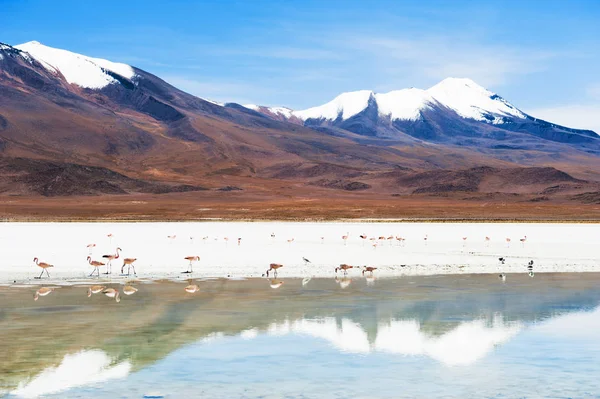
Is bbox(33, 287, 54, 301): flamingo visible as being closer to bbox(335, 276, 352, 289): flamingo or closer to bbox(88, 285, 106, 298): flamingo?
bbox(88, 285, 106, 298): flamingo

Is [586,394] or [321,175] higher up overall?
[321,175]

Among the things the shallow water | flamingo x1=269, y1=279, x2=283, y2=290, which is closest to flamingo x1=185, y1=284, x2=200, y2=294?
the shallow water

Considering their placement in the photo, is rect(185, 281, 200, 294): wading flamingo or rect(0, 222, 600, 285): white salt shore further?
rect(0, 222, 600, 285): white salt shore

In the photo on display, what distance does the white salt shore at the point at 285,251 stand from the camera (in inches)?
1190

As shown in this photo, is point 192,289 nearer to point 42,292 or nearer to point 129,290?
point 129,290

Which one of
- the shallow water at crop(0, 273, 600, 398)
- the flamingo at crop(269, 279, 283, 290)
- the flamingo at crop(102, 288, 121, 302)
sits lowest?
the shallow water at crop(0, 273, 600, 398)

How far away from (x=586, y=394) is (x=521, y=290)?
43.4 ft

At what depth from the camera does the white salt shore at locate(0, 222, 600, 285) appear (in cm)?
3022

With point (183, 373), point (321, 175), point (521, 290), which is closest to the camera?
point (183, 373)

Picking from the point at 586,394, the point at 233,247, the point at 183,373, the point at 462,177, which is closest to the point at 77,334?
the point at 183,373

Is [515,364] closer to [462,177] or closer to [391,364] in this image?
[391,364]

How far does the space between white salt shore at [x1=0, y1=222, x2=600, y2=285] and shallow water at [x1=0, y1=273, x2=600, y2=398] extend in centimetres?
488

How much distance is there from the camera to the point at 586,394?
1248 cm

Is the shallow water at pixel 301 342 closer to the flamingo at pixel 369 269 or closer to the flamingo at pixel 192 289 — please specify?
the flamingo at pixel 192 289
